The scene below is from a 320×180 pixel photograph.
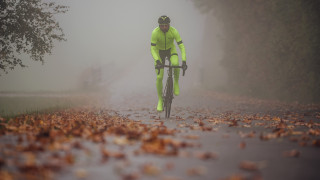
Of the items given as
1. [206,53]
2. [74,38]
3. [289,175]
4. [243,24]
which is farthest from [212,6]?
[74,38]

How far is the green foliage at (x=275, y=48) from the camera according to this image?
500 inches

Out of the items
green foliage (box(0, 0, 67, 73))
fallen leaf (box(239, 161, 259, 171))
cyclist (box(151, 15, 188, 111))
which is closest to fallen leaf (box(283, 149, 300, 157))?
fallen leaf (box(239, 161, 259, 171))

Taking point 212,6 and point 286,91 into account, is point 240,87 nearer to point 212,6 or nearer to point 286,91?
point 286,91

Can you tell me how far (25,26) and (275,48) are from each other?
10976 mm

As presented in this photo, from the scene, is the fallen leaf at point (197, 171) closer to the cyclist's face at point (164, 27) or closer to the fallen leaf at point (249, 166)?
the fallen leaf at point (249, 166)

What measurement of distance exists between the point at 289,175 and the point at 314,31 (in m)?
11.3

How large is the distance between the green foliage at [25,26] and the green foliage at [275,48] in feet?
31.8

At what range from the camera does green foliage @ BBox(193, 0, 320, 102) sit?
12703 millimetres

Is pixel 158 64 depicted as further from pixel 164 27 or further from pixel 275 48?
pixel 275 48

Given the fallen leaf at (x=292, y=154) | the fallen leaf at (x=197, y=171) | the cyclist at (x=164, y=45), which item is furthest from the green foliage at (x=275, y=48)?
the fallen leaf at (x=197, y=171)

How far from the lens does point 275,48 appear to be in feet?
48.6

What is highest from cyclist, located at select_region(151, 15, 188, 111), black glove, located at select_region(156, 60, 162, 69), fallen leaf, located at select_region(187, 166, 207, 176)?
cyclist, located at select_region(151, 15, 188, 111)

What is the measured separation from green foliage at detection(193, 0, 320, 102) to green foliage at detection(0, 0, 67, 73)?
381 inches

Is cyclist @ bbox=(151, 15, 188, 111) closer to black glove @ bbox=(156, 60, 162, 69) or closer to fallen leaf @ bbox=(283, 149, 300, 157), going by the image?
black glove @ bbox=(156, 60, 162, 69)
